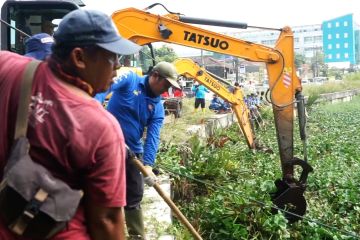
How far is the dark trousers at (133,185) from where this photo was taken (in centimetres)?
382

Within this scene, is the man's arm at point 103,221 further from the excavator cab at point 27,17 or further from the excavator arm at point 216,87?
the excavator arm at point 216,87

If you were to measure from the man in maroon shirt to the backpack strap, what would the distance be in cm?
2

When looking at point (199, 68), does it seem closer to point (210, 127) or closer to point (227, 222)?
point (210, 127)

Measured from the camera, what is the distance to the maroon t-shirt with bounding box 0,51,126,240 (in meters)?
1.54

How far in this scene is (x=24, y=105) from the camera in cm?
160

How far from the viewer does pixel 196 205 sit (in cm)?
635

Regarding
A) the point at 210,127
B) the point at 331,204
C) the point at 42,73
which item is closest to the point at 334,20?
the point at 210,127

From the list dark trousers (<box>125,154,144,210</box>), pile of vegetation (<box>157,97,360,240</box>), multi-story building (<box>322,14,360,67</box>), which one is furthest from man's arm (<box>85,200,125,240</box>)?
multi-story building (<box>322,14,360,67</box>)

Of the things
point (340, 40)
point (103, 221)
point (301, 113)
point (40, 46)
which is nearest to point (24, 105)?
point (103, 221)

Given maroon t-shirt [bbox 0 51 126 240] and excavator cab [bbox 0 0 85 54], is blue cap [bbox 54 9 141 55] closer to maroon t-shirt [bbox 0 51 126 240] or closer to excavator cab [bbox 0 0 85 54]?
maroon t-shirt [bbox 0 51 126 240]

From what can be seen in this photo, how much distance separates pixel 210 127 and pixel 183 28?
8.09 meters

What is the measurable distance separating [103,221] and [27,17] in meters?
5.44

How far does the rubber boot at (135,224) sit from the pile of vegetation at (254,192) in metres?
0.58

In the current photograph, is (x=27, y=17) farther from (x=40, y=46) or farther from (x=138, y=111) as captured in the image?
(x=138, y=111)
